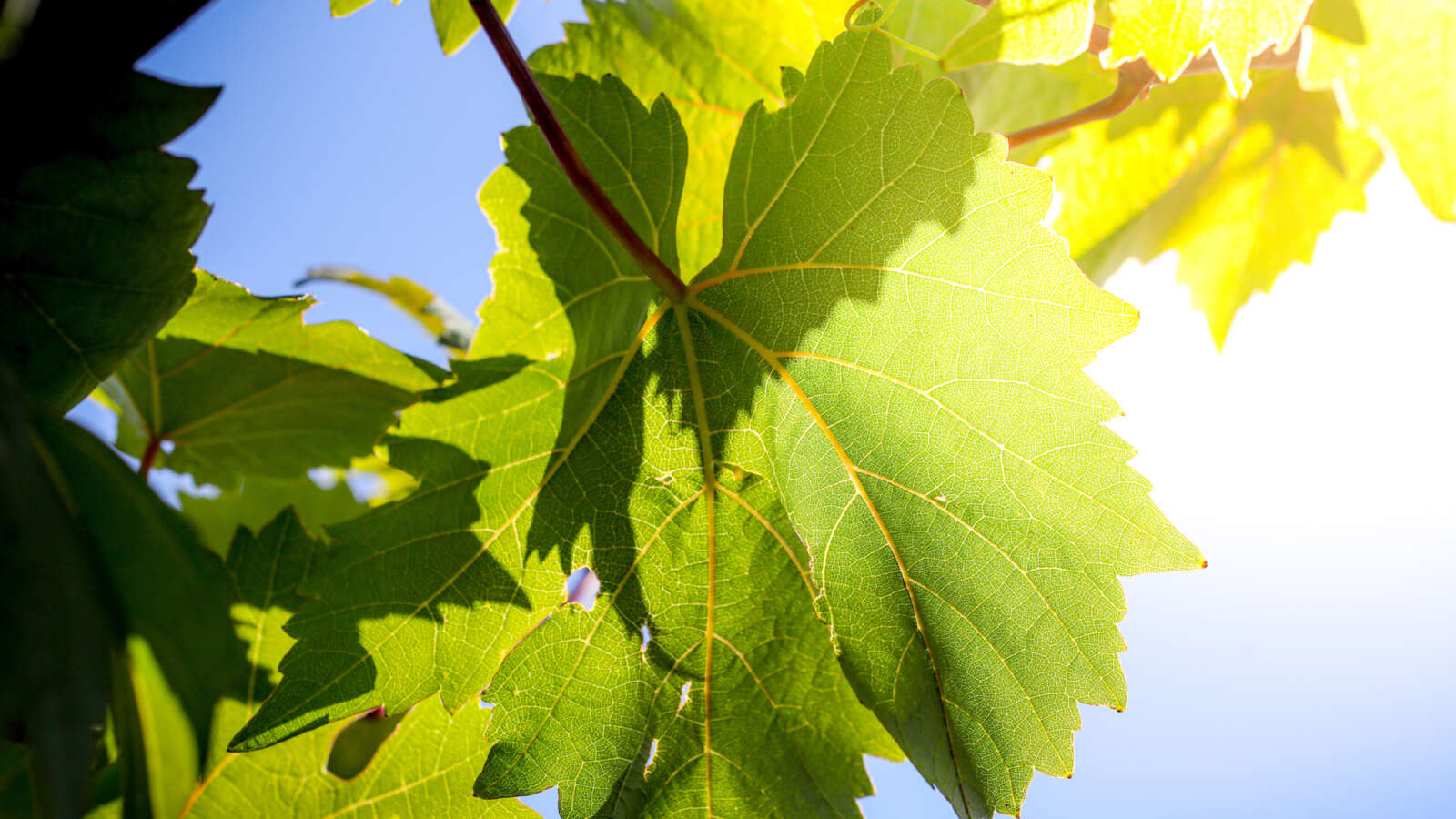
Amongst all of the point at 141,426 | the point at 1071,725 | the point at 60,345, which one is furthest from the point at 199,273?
the point at 1071,725

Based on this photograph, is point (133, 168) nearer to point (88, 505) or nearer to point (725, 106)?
point (88, 505)

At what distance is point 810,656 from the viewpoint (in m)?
0.59

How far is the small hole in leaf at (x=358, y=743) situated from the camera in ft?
2.32

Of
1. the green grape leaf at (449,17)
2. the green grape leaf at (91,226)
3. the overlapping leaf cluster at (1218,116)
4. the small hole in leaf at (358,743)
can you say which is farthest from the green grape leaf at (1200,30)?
the small hole in leaf at (358,743)

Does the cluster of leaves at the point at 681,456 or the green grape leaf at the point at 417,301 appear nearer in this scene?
the cluster of leaves at the point at 681,456

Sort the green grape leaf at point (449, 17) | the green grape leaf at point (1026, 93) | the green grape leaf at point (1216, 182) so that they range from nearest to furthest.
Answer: the green grape leaf at point (449, 17)
the green grape leaf at point (1026, 93)
the green grape leaf at point (1216, 182)

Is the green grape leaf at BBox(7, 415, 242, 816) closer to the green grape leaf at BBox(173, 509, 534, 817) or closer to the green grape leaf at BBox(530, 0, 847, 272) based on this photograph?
the green grape leaf at BBox(173, 509, 534, 817)

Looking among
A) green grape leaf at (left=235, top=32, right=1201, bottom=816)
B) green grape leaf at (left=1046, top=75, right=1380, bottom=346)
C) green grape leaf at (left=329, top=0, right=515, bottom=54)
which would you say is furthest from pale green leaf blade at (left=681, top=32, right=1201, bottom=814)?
green grape leaf at (left=1046, top=75, right=1380, bottom=346)

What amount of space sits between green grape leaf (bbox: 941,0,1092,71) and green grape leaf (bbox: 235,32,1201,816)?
0.11 metres

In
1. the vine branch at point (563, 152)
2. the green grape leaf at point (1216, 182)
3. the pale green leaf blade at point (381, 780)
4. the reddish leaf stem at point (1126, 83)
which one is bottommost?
the pale green leaf blade at point (381, 780)

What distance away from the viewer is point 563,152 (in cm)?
52

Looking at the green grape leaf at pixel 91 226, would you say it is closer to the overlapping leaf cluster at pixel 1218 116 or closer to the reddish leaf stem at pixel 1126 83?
the overlapping leaf cluster at pixel 1218 116

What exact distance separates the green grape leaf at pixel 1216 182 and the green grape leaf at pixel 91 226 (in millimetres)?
907

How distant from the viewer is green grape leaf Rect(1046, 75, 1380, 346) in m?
0.99
